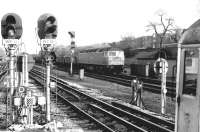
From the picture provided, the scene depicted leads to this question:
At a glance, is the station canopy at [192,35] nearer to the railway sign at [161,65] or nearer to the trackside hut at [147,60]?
the railway sign at [161,65]

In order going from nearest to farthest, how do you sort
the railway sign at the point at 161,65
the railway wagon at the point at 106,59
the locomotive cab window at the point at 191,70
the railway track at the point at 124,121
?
the locomotive cab window at the point at 191,70 → the railway track at the point at 124,121 → the railway sign at the point at 161,65 → the railway wagon at the point at 106,59

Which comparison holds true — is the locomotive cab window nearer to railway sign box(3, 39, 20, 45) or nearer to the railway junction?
the railway junction

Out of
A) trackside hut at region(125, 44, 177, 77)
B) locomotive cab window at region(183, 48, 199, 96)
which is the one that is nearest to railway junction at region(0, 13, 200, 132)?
locomotive cab window at region(183, 48, 199, 96)

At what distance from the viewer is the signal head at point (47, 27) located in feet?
33.2

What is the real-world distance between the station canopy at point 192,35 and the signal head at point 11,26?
263 inches

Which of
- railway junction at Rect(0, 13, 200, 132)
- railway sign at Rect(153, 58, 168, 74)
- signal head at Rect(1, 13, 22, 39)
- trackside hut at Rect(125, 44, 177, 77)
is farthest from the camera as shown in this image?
trackside hut at Rect(125, 44, 177, 77)

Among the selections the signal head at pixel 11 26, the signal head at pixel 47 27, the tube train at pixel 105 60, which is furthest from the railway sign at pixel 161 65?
the tube train at pixel 105 60

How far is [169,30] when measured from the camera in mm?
57375

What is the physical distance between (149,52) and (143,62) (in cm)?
156

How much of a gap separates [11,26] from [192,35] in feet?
23.8

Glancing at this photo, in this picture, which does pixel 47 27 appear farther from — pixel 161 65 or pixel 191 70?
pixel 191 70

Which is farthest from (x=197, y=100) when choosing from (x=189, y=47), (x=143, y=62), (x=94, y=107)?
(x=143, y=62)

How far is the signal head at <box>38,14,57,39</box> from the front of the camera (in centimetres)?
1013

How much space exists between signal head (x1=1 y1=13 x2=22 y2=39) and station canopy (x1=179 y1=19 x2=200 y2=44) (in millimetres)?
6693
